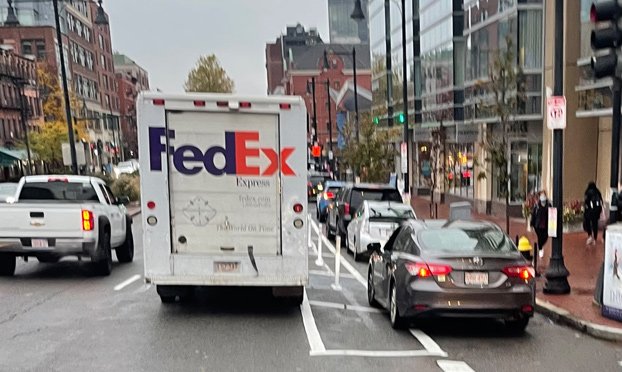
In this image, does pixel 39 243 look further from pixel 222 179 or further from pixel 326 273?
pixel 326 273

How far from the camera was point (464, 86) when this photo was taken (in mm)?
26156

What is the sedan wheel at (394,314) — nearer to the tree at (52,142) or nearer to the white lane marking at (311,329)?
the white lane marking at (311,329)

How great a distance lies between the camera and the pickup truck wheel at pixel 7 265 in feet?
37.5

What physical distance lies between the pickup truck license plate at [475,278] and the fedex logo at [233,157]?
265 cm

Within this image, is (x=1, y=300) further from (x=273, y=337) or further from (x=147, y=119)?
(x=273, y=337)

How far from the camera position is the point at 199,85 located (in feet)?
247

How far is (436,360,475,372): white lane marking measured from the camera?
6.19 m

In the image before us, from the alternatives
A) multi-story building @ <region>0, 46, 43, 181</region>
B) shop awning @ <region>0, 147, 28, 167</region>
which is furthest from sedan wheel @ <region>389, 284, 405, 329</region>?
multi-story building @ <region>0, 46, 43, 181</region>

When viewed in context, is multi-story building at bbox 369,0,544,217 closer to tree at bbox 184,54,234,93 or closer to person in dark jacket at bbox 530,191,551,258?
person in dark jacket at bbox 530,191,551,258

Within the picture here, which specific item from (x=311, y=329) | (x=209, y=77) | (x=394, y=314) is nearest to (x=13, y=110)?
(x=209, y=77)

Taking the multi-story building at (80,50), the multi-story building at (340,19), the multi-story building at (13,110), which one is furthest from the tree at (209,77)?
the multi-story building at (340,19)

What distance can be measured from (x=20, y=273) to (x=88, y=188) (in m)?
2.17

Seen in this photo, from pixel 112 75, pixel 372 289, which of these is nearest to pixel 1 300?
pixel 372 289

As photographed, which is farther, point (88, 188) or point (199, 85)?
point (199, 85)
